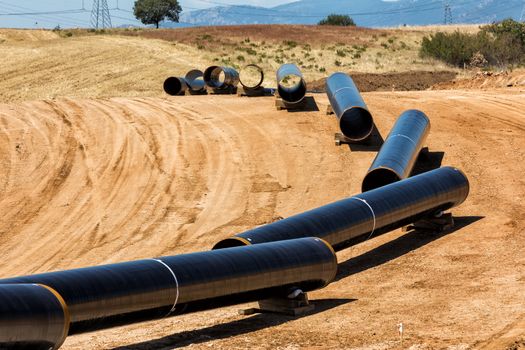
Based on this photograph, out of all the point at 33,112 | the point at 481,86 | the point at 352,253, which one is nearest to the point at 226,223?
the point at 352,253

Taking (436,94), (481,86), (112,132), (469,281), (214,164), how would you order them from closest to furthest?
(469,281) → (214,164) → (112,132) → (436,94) → (481,86)

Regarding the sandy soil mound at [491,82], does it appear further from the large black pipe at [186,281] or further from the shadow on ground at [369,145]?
the large black pipe at [186,281]

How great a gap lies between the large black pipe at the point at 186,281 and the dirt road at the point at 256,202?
24.2 inches

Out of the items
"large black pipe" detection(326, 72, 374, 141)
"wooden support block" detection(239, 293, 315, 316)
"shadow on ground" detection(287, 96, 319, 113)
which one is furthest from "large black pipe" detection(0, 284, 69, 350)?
"shadow on ground" detection(287, 96, 319, 113)

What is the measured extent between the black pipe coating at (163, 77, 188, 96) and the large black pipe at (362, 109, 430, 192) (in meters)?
21.0

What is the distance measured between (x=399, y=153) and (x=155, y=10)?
111 meters

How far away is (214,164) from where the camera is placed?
34844mm

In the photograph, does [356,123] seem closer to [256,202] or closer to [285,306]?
[256,202]

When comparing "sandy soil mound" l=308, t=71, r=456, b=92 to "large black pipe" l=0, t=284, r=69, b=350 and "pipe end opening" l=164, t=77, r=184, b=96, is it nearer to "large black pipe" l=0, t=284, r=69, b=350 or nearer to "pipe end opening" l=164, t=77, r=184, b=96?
"pipe end opening" l=164, t=77, r=184, b=96

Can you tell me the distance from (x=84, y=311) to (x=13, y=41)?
7415 centimetres

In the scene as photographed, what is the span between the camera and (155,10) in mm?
135750

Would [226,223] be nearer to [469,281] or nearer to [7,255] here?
[7,255]

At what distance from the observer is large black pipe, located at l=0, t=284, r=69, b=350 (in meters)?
13.5

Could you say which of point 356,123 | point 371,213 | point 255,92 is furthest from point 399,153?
point 255,92
